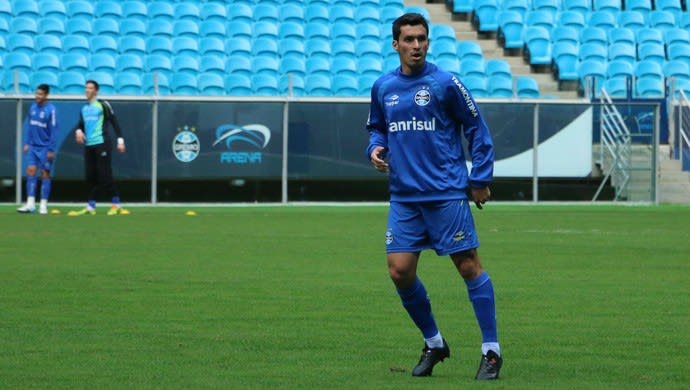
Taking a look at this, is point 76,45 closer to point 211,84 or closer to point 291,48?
point 211,84

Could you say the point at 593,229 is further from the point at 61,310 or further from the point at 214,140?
the point at 61,310

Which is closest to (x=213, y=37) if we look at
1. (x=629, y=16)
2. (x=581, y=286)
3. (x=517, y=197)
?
(x=517, y=197)

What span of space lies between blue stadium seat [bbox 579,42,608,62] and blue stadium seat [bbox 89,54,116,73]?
11.0 m

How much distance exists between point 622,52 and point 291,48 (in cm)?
804

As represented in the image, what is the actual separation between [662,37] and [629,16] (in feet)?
3.75

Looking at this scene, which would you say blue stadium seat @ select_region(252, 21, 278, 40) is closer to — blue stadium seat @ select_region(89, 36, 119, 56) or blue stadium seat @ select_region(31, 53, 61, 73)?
blue stadium seat @ select_region(89, 36, 119, 56)

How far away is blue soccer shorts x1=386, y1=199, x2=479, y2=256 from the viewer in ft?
23.9

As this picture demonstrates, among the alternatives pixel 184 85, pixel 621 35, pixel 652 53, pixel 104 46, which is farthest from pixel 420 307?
pixel 621 35

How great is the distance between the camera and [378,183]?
1062 inches

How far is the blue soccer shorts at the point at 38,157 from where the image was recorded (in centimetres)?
2362

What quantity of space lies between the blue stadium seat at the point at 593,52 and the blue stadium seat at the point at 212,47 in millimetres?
8476

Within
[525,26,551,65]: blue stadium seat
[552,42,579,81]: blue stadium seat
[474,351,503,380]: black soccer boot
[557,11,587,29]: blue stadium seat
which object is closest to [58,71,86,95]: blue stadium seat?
[525,26,551,65]: blue stadium seat

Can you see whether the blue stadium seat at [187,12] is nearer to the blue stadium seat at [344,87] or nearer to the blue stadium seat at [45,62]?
the blue stadium seat at [45,62]

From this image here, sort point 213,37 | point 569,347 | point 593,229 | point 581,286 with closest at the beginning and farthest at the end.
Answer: point 569,347
point 581,286
point 593,229
point 213,37
